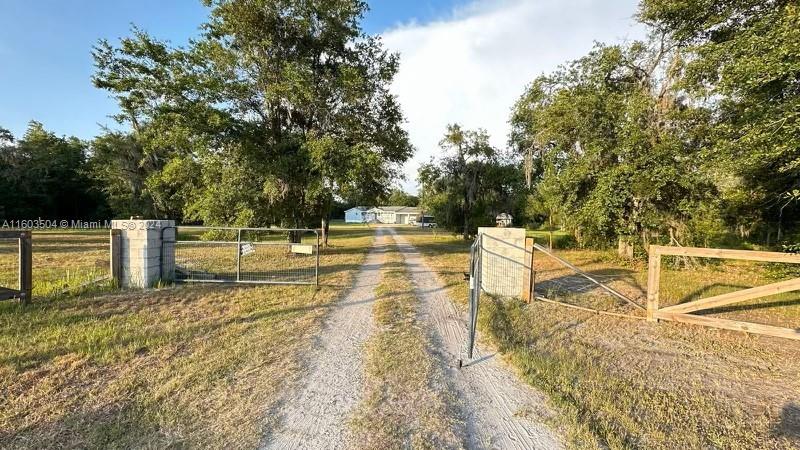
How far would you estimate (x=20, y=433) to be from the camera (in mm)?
2617

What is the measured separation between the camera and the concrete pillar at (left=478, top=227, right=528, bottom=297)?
7.50 metres

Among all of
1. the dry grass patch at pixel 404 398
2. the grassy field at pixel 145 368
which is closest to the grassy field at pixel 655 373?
the dry grass patch at pixel 404 398

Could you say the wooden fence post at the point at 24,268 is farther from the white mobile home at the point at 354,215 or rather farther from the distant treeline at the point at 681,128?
the white mobile home at the point at 354,215

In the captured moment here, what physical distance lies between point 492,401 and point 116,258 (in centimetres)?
787

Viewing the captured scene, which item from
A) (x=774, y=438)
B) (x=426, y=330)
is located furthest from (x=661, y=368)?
(x=426, y=330)

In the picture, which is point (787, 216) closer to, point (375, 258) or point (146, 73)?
point (375, 258)

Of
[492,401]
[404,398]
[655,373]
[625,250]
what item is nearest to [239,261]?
[404,398]

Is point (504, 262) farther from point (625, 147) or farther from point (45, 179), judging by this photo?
point (45, 179)

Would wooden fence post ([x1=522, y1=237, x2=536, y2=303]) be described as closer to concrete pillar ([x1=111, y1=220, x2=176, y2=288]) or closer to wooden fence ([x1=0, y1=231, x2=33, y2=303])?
concrete pillar ([x1=111, y1=220, x2=176, y2=288])

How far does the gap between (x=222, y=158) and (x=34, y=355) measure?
10.4 m

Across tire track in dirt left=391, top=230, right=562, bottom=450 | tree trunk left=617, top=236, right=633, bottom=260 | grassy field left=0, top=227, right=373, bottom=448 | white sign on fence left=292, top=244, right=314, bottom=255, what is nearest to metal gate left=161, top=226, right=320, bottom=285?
white sign on fence left=292, top=244, right=314, bottom=255

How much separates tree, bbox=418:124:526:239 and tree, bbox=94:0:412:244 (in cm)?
948

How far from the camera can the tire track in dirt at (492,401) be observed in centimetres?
272

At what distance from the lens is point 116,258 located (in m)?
7.35
